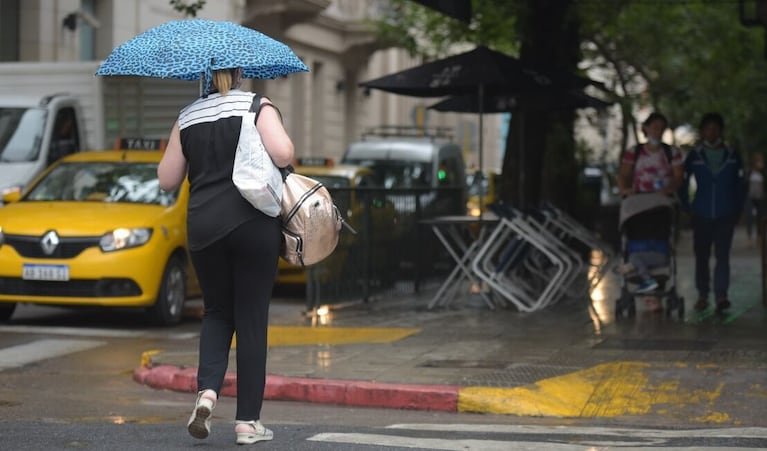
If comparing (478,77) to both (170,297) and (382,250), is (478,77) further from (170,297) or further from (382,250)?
(170,297)

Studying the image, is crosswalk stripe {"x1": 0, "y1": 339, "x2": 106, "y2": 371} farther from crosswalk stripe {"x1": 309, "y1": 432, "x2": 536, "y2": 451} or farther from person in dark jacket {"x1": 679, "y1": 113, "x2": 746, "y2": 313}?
person in dark jacket {"x1": 679, "y1": 113, "x2": 746, "y2": 313}

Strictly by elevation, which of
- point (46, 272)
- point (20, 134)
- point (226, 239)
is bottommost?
point (46, 272)

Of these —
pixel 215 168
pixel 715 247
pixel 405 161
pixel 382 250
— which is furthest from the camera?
pixel 405 161

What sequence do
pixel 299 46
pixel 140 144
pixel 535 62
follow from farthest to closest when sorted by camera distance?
1. pixel 299 46
2. pixel 535 62
3. pixel 140 144

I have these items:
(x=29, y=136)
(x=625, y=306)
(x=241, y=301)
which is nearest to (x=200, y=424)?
(x=241, y=301)

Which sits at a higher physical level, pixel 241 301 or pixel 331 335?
pixel 241 301

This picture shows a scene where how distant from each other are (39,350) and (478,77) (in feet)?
17.0

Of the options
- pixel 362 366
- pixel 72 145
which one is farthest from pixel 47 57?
pixel 362 366

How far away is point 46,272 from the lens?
42.9 feet

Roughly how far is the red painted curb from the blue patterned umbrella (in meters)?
2.62

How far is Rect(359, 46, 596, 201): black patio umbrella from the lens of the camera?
14492 mm

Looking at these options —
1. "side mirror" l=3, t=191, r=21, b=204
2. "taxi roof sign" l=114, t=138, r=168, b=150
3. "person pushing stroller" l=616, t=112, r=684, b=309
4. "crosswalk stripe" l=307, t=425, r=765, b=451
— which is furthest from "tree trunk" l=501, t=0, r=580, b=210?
"crosswalk stripe" l=307, t=425, r=765, b=451

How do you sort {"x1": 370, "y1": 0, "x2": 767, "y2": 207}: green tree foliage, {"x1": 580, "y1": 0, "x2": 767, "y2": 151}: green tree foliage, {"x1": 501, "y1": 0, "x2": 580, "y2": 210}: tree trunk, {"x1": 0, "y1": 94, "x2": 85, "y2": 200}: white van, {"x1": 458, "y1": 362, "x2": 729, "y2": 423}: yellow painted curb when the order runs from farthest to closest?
{"x1": 580, "y1": 0, "x2": 767, "y2": 151}: green tree foliage → {"x1": 370, "y1": 0, "x2": 767, "y2": 207}: green tree foliage → {"x1": 501, "y1": 0, "x2": 580, "y2": 210}: tree trunk → {"x1": 0, "y1": 94, "x2": 85, "y2": 200}: white van → {"x1": 458, "y1": 362, "x2": 729, "y2": 423}: yellow painted curb

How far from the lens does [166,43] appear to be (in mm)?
6887
